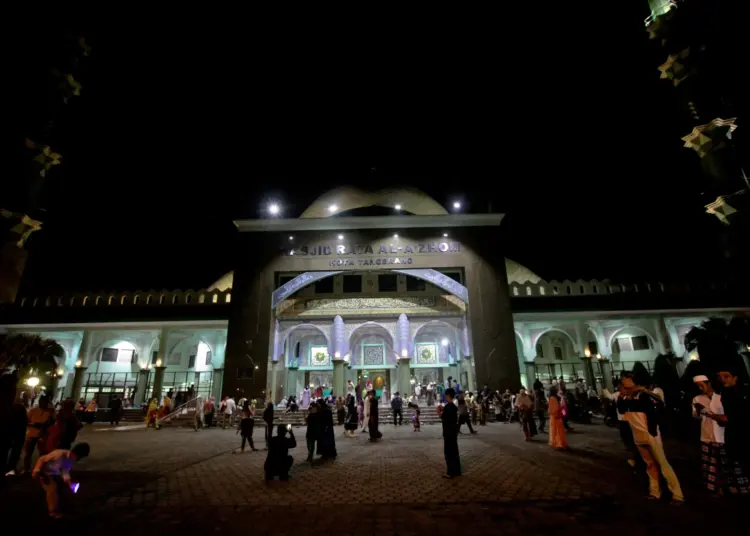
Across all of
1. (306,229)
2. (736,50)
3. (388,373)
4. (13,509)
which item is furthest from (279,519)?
(736,50)

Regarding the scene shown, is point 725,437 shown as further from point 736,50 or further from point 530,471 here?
point 736,50

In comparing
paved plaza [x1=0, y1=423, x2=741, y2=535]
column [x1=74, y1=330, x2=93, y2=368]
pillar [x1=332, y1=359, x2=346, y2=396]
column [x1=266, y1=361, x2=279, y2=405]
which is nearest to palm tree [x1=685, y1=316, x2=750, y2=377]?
paved plaza [x1=0, y1=423, x2=741, y2=535]

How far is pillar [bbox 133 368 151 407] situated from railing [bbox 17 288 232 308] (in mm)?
4653

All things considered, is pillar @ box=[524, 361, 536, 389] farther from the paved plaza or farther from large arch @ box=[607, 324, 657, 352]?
the paved plaza

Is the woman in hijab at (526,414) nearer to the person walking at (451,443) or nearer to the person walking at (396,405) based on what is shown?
the person walking at (451,443)

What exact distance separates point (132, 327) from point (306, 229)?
38.9 ft

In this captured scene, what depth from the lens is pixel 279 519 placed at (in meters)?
4.41

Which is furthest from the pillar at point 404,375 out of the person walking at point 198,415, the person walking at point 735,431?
the person walking at point 735,431

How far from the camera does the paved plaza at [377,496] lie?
13.8 feet

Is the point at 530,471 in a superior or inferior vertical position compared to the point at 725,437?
inferior

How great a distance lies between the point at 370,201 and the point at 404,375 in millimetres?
11253

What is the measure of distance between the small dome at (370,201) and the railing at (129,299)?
7.32 meters

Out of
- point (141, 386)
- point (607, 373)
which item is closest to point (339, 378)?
point (141, 386)

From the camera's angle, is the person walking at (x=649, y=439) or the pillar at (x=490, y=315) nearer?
the person walking at (x=649, y=439)
